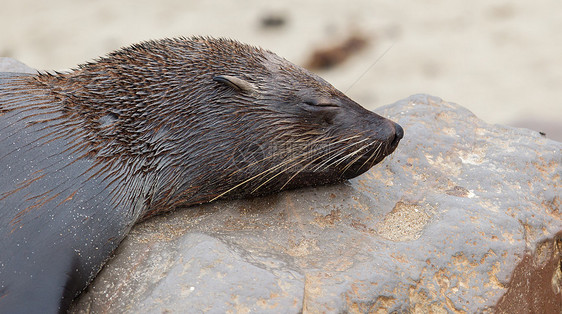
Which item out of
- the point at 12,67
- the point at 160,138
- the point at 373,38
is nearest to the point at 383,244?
the point at 160,138

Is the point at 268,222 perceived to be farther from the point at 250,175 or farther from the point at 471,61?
the point at 471,61

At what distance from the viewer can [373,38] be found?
1105 centimetres

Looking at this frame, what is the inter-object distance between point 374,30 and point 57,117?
7277 mm

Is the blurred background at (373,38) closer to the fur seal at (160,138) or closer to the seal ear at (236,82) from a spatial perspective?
the fur seal at (160,138)

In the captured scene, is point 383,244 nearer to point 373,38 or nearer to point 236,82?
point 236,82

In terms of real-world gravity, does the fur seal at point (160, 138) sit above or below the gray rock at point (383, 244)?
above

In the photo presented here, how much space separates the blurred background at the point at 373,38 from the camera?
398 inches

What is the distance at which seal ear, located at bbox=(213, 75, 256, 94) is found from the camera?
16.3 feet

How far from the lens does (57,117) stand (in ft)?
15.9

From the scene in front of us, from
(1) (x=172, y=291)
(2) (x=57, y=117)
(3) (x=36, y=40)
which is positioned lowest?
(3) (x=36, y=40)

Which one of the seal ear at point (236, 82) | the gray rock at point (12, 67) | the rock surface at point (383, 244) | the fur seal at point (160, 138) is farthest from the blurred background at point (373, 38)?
the seal ear at point (236, 82)

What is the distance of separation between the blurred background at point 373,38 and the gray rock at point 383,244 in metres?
4.03

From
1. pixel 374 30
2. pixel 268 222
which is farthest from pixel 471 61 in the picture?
pixel 268 222

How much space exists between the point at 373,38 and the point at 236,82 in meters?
6.46
